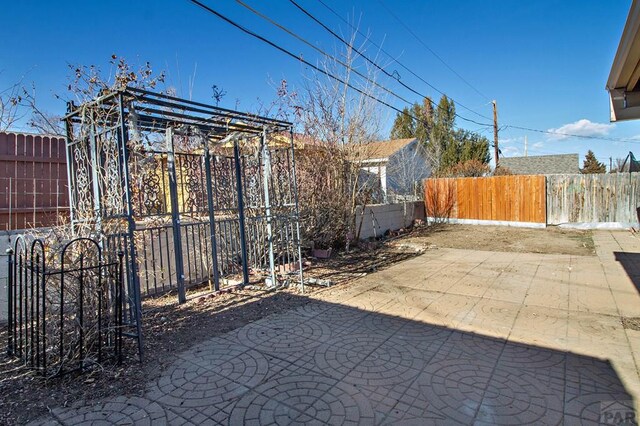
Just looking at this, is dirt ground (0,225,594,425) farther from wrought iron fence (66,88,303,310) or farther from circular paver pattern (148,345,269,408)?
wrought iron fence (66,88,303,310)

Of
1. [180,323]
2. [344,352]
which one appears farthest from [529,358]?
[180,323]

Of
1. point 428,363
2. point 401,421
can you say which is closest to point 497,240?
point 428,363

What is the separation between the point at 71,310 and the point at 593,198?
15071 mm

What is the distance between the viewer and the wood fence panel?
11.9 m

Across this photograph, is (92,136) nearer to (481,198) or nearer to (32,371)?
(32,371)

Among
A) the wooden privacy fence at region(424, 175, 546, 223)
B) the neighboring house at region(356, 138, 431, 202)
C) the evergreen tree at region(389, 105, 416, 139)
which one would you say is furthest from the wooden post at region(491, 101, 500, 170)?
the evergreen tree at region(389, 105, 416, 139)

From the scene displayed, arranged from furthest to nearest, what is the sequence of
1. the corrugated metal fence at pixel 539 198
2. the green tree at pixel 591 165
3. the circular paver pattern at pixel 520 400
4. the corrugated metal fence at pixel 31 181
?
1. the green tree at pixel 591 165
2. the corrugated metal fence at pixel 539 198
3. the corrugated metal fence at pixel 31 181
4. the circular paver pattern at pixel 520 400

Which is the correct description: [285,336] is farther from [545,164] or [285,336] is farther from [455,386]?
[545,164]

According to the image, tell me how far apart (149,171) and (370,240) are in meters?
6.95

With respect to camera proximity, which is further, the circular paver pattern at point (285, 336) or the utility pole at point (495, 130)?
the utility pole at point (495, 130)

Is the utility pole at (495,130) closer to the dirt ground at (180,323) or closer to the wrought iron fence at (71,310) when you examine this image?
the dirt ground at (180,323)

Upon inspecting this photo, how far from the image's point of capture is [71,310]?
9.97 ft

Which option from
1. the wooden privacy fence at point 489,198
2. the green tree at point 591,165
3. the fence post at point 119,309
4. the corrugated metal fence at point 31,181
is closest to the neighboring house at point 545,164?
the green tree at point 591,165

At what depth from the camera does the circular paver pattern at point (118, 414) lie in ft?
7.48
